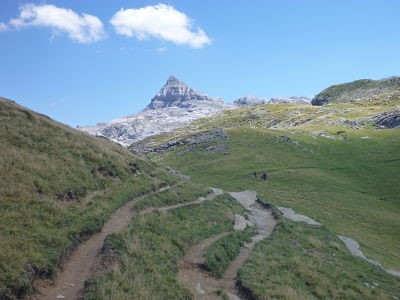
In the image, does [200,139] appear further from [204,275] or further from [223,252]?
[204,275]

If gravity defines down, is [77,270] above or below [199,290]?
above

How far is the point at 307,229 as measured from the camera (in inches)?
1607

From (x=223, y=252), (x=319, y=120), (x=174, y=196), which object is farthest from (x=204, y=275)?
(x=319, y=120)

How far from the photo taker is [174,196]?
3903 centimetres

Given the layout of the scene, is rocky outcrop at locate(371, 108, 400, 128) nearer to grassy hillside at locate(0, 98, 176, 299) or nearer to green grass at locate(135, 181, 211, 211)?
green grass at locate(135, 181, 211, 211)

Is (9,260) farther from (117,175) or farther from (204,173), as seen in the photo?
(204,173)

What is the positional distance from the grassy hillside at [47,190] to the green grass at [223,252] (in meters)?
7.61

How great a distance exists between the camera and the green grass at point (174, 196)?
111ft

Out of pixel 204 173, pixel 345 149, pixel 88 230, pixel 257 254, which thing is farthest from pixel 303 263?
pixel 345 149


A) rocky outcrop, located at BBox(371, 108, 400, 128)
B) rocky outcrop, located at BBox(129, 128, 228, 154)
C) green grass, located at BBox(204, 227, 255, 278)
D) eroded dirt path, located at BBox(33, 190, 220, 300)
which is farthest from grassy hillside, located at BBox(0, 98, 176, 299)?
rocky outcrop, located at BBox(371, 108, 400, 128)

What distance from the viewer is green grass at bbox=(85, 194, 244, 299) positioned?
1788 centimetres

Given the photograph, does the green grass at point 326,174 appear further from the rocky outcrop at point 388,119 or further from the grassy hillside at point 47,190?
the grassy hillside at point 47,190

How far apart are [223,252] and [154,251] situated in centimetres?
590

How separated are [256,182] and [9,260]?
5564 cm
